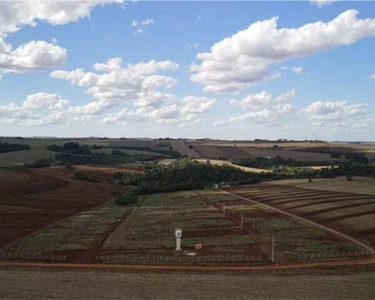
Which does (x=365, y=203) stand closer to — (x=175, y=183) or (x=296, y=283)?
(x=296, y=283)

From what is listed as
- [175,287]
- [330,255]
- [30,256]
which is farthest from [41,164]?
[175,287]

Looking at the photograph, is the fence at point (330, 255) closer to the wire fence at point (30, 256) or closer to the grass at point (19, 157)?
the wire fence at point (30, 256)

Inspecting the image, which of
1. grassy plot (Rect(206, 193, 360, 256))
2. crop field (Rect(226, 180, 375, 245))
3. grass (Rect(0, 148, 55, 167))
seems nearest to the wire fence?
grassy plot (Rect(206, 193, 360, 256))

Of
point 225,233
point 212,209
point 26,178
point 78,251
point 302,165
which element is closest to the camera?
point 78,251

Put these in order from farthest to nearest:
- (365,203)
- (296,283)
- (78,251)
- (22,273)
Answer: (365,203) → (78,251) → (22,273) → (296,283)

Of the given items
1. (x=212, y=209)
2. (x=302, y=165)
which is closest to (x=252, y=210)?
(x=212, y=209)

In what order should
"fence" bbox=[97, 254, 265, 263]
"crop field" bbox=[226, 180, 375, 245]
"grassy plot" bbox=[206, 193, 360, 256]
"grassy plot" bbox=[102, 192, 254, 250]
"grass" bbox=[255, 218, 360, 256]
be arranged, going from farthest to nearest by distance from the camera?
1. "crop field" bbox=[226, 180, 375, 245]
2. "grassy plot" bbox=[102, 192, 254, 250]
3. "grassy plot" bbox=[206, 193, 360, 256]
4. "grass" bbox=[255, 218, 360, 256]
5. "fence" bbox=[97, 254, 265, 263]

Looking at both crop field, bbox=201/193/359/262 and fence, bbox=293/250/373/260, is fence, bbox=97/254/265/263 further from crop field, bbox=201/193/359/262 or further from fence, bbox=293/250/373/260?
fence, bbox=293/250/373/260
